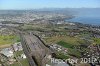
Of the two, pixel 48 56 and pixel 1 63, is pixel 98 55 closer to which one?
pixel 48 56

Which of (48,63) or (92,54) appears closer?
(48,63)

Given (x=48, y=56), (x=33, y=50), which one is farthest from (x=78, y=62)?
(x=33, y=50)

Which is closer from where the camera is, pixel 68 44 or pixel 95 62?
pixel 95 62

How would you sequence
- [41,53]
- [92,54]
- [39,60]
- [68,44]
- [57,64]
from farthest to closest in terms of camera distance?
[68,44]
[92,54]
[41,53]
[39,60]
[57,64]

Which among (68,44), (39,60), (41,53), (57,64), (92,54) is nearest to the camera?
(57,64)

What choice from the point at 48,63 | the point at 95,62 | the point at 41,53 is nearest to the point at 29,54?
the point at 41,53

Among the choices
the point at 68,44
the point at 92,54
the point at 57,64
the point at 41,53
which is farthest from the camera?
the point at 68,44

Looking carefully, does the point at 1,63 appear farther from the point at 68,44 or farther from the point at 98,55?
the point at 68,44

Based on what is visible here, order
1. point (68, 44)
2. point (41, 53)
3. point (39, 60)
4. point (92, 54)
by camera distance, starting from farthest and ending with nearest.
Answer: point (68, 44) → point (92, 54) → point (41, 53) → point (39, 60)
